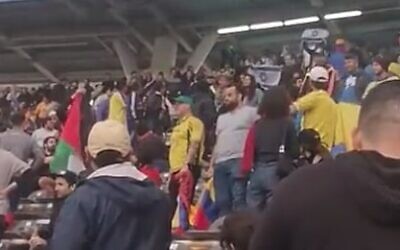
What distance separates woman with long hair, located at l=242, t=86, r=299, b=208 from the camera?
8.72 metres

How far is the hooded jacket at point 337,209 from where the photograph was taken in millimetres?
2508

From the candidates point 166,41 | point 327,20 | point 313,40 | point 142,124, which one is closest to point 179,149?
point 142,124

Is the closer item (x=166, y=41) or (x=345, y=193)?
(x=345, y=193)

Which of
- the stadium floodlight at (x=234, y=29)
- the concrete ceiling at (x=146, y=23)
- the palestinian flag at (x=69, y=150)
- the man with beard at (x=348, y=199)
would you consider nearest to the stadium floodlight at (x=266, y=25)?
the stadium floodlight at (x=234, y=29)

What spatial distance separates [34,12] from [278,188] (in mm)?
28811

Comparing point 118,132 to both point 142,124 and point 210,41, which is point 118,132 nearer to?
point 142,124

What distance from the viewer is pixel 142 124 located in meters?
15.1

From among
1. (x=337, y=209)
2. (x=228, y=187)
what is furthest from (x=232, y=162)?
(x=337, y=209)

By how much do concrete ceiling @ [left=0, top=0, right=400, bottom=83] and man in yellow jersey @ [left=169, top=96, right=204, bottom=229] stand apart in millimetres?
16418

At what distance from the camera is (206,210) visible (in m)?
10.3

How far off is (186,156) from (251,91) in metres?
1.85

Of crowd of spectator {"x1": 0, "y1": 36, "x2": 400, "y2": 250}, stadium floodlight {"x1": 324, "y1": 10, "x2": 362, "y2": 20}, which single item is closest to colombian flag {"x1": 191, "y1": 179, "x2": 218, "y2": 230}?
crowd of spectator {"x1": 0, "y1": 36, "x2": 400, "y2": 250}

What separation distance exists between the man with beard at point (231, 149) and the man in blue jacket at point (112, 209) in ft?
15.8

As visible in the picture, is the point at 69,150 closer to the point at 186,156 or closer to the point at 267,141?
the point at 186,156
